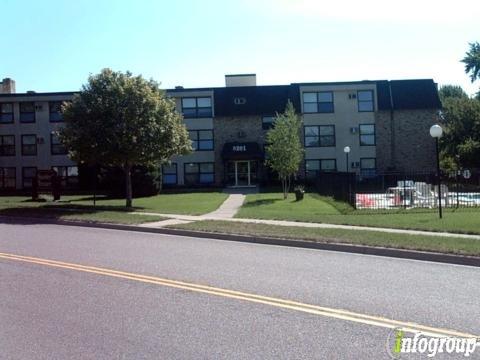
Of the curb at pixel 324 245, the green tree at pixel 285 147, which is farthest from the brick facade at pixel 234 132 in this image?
the curb at pixel 324 245

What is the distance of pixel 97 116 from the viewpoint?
24.6 meters

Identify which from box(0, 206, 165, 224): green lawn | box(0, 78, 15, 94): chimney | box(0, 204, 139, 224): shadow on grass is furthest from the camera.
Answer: box(0, 78, 15, 94): chimney

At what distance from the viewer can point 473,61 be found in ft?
137

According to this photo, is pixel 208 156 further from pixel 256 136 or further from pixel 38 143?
pixel 38 143

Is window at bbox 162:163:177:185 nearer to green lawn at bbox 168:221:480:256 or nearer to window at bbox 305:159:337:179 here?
window at bbox 305:159:337:179

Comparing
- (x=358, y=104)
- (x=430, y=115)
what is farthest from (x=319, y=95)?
(x=430, y=115)

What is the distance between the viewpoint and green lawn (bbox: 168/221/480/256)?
11633mm

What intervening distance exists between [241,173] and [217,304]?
3759 cm

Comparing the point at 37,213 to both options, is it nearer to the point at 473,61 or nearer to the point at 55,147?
the point at 55,147

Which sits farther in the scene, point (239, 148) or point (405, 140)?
point (405, 140)

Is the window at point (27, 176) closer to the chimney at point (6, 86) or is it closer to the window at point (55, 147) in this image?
the window at point (55, 147)

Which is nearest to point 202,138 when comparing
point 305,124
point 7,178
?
point 305,124

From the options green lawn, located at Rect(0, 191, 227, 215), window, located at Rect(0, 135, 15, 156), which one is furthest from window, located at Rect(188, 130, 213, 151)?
window, located at Rect(0, 135, 15, 156)

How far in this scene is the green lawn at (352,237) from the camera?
1163 cm
